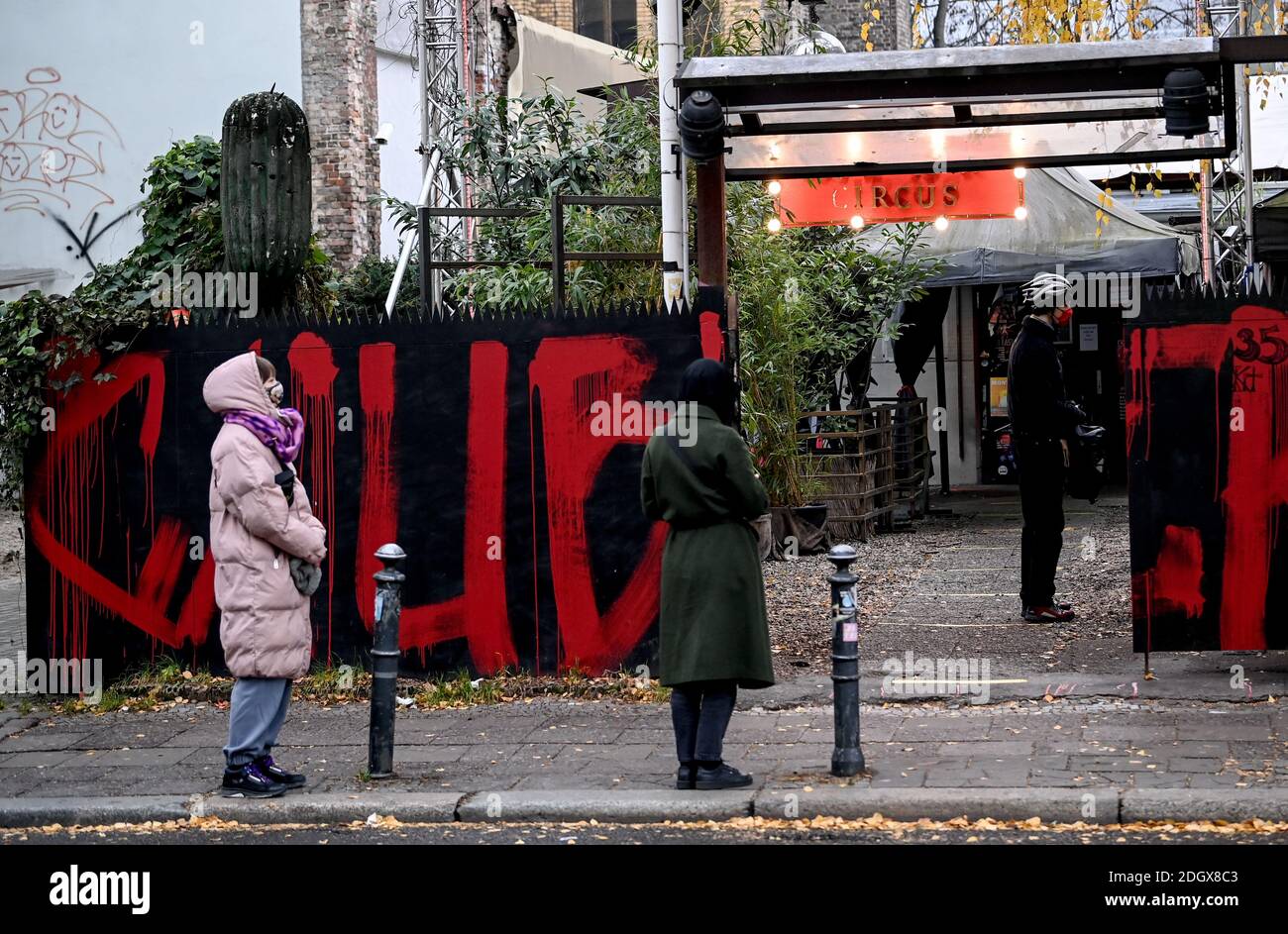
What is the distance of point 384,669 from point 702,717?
138cm

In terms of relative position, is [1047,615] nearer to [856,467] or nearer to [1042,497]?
[1042,497]

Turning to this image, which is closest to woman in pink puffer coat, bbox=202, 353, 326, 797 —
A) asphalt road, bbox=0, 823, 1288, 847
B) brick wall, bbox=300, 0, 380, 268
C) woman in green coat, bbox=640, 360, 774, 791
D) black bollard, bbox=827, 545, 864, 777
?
asphalt road, bbox=0, 823, 1288, 847

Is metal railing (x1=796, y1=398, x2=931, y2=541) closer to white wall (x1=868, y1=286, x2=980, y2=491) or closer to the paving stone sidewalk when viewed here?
white wall (x1=868, y1=286, x2=980, y2=491)

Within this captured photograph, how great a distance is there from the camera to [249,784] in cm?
671

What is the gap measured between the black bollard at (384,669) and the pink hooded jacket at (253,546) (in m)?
0.31

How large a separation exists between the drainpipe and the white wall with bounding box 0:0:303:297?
1348 centimetres

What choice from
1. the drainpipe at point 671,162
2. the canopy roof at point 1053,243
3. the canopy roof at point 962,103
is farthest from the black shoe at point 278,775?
the canopy roof at point 1053,243

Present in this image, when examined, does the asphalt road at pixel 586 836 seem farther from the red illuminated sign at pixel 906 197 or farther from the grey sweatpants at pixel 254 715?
the red illuminated sign at pixel 906 197

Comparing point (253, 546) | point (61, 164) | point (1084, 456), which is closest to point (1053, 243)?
point (1084, 456)

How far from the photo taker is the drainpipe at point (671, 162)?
31.1 feet

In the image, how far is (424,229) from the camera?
11.9 metres

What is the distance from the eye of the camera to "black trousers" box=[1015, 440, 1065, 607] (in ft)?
32.7
